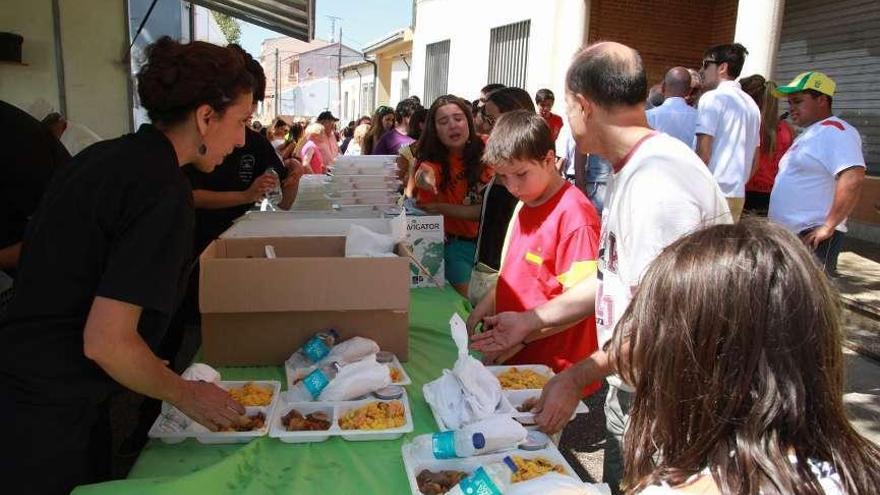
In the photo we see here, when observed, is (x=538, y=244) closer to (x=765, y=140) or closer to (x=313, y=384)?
(x=313, y=384)

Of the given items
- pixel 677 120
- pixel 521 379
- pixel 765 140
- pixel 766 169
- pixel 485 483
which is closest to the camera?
pixel 485 483

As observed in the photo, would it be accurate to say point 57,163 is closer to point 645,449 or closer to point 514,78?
point 645,449

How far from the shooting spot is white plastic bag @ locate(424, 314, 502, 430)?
5.25 feet

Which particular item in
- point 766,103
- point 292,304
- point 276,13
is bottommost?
point 292,304

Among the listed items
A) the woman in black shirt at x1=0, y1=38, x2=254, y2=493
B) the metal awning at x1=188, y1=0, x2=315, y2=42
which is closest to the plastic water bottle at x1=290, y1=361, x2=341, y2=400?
the woman in black shirt at x1=0, y1=38, x2=254, y2=493

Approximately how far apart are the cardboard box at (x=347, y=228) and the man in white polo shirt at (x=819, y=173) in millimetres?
2106

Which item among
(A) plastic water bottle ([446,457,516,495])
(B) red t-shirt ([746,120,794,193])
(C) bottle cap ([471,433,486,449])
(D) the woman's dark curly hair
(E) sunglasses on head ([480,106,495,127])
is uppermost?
(E) sunglasses on head ([480,106,495,127])

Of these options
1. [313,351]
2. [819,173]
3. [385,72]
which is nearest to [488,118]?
[819,173]

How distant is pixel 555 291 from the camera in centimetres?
204

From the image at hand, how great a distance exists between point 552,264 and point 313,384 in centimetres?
85

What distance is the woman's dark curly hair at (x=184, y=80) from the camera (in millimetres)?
1384

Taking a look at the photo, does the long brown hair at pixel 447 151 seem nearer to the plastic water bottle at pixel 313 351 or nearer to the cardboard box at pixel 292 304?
the cardboard box at pixel 292 304

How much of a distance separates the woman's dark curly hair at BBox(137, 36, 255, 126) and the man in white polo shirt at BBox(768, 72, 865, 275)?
10.7 ft

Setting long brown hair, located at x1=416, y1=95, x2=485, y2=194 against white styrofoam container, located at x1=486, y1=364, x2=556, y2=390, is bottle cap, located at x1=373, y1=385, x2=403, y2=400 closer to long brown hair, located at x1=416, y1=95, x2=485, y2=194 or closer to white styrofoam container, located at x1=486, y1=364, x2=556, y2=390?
white styrofoam container, located at x1=486, y1=364, x2=556, y2=390
